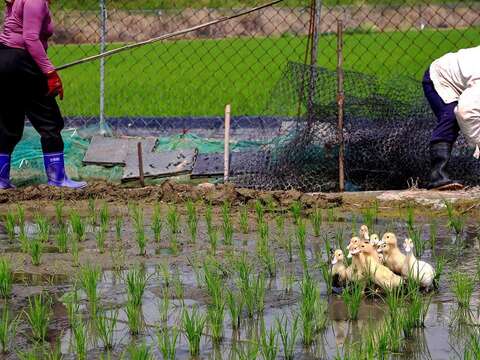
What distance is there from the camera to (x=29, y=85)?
314 inches

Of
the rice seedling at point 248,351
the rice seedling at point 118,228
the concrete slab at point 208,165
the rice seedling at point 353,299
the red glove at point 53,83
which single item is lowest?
the rice seedling at point 248,351

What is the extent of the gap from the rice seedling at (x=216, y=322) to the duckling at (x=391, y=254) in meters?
0.93

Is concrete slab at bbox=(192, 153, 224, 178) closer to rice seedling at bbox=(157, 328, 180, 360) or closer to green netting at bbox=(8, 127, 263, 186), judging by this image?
green netting at bbox=(8, 127, 263, 186)

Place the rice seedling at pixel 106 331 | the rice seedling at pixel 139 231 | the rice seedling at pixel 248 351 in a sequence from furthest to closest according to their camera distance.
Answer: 1. the rice seedling at pixel 139 231
2. the rice seedling at pixel 106 331
3. the rice seedling at pixel 248 351

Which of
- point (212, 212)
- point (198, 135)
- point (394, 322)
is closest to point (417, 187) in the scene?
point (212, 212)

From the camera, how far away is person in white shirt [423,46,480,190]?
24.0ft

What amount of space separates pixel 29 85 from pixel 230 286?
3017 mm

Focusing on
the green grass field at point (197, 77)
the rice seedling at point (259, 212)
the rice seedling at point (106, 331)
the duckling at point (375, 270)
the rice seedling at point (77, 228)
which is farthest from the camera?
the green grass field at point (197, 77)

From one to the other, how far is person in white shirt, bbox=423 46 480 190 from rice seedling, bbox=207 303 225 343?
302 cm

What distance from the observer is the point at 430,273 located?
521 cm

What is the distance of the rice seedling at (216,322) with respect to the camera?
466 centimetres

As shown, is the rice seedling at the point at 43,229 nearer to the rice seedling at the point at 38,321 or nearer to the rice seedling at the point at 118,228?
the rice seedling at the point at 118,228

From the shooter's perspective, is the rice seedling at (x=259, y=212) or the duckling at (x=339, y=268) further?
the rice seedling at (x=259, y=212)

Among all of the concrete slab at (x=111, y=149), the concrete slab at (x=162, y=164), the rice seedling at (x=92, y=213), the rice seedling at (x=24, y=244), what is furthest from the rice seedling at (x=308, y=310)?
the concrete slab at (x=111, y=149)
